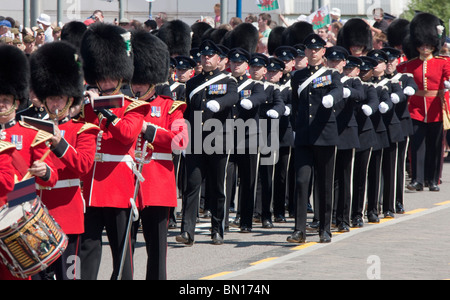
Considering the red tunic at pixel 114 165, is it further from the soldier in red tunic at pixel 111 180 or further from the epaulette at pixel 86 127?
the epaulette at pixel 86 127

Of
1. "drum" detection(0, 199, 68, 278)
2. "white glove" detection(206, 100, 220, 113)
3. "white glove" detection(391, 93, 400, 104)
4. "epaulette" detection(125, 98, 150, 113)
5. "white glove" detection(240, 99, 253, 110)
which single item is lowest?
"drum" detection(0, 199, 68, 278)

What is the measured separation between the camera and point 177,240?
10.1m

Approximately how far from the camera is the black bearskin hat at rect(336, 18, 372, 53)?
13266 mm

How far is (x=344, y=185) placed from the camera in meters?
11.1

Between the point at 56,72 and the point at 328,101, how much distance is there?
3607mm

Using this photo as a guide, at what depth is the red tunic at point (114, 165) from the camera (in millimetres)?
6973

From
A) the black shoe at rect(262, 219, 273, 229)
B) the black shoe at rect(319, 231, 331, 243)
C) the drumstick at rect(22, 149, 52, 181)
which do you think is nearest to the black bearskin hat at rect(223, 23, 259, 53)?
the black shoe at rect(262, 219, 273, 229)

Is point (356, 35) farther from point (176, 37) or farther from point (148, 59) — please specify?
point (148, 59)

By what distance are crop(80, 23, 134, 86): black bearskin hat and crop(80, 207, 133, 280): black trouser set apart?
0.93 metres

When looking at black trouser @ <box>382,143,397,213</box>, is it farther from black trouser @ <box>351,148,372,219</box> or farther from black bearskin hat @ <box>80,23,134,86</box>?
black bearskin hat @ <box>80,23,134,86</box>

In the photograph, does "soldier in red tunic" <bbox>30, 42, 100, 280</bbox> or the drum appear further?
"soldier in red tunic" <bbox>30, 42, 100, 280</bbox>

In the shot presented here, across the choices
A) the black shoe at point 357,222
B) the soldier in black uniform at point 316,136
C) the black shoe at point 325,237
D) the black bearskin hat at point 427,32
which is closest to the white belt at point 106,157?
the soldier in black uniform at point 316,136
